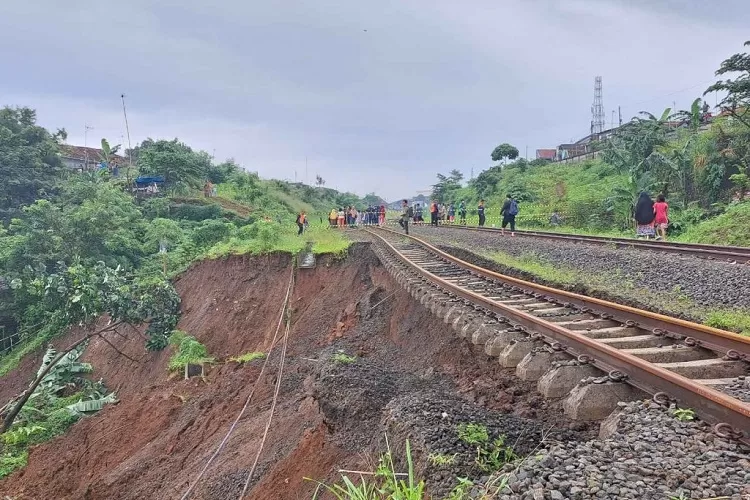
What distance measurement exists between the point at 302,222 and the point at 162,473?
1582cm

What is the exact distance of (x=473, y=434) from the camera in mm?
3742

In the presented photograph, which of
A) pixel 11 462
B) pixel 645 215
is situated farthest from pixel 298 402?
pixel 645 215

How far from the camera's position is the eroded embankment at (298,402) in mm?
4469

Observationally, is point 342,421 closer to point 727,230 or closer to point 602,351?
point 602,351

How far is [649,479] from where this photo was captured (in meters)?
2.68

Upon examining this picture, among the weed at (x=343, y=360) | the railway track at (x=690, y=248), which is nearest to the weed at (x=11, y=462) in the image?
the weed at (x=343, y=360)

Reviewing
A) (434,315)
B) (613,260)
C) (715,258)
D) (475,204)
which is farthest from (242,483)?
(475,204)

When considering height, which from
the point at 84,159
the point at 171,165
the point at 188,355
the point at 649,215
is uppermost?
the point at 84,159

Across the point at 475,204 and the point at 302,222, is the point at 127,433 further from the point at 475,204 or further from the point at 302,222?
the point at 475,204

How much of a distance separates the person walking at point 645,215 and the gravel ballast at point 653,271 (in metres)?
1.87

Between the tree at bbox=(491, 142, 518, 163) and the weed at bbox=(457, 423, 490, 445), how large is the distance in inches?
2101

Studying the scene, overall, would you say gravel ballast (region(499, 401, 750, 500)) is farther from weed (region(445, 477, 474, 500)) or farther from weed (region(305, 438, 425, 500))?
weed (region(305, 438, 425, 500))

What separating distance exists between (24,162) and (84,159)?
62.1 ft

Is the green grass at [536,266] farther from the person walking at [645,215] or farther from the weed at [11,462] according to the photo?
the weed at [11,462]
